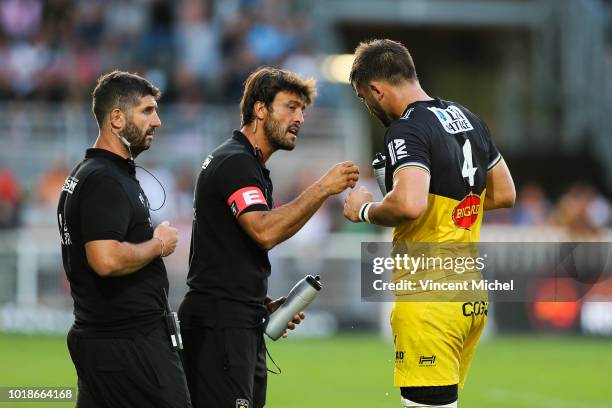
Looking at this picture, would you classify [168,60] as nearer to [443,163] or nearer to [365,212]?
[365,212]

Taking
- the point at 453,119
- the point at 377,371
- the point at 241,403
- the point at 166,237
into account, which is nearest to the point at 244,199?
the point at 166,237

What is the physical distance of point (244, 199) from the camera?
6340 mm

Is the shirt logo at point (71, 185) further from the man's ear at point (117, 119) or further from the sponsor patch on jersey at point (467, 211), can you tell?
the sponsor patch on jersey at point (467, 211)

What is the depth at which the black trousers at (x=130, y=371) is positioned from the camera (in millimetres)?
6000

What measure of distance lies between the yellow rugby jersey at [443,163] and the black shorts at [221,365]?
106cm

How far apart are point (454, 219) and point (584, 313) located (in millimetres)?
12659

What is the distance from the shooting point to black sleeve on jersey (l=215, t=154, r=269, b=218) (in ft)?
20.8

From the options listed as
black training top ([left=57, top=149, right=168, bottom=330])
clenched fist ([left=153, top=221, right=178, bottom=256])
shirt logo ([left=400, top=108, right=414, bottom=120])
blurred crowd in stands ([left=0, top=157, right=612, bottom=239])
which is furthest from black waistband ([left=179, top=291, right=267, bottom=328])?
blurred crowd in stands ([left=0, top=157, right=612, bottom=239])

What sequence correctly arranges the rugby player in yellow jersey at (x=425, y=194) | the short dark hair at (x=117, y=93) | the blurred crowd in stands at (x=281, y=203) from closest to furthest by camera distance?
the rugby player in yellow jersey at (x=425, y=194) → the short dark hair at (x=117, y=93) → the blurred crowd in stands at (x=281, y=203)

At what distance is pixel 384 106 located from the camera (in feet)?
21.3

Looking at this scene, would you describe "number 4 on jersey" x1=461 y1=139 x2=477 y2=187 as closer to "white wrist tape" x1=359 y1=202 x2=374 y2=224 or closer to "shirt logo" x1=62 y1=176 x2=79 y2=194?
"white wrist tape" x1=359 y1=202 x2=374 y2=224

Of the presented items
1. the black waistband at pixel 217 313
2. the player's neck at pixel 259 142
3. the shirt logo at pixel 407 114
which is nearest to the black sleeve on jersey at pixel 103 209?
the black waistband at pixel 217 313

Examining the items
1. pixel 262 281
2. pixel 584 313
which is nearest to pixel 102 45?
pixel 584 313

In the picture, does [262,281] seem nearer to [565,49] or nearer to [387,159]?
[387,159]
